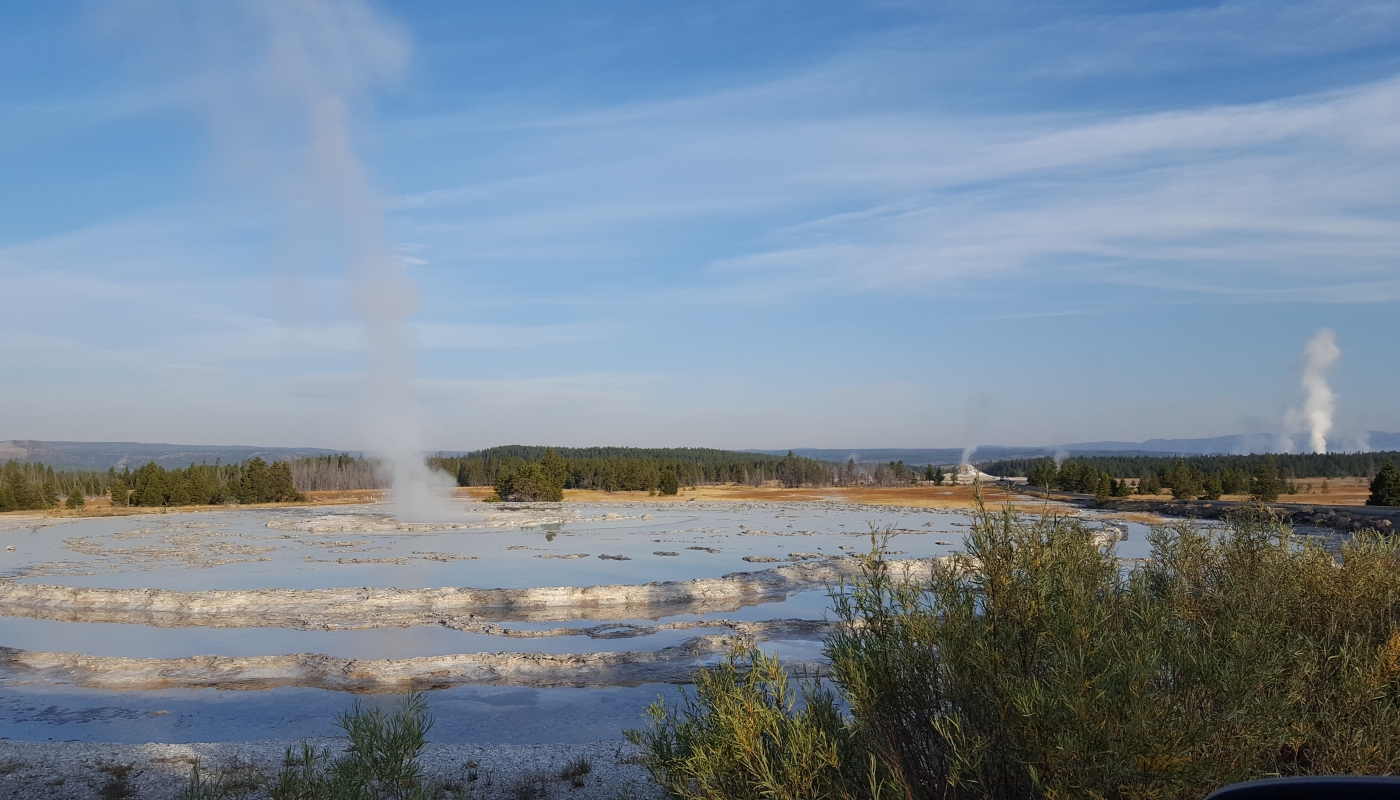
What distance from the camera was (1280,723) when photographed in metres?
5.11

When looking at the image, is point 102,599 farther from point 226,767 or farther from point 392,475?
point 392,475

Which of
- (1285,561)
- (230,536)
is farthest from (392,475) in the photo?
(1285,561)

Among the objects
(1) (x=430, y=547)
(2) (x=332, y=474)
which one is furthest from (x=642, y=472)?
(1) (x=430, y=547)

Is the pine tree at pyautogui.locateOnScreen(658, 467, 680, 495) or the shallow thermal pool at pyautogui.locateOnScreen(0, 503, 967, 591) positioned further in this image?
the pine tree at pyautogui.locateOnScreen(658, 467, 680, 495)

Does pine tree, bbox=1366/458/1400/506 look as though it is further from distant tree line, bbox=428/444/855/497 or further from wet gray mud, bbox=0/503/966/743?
distant tree line, bbox=428/444/855/497

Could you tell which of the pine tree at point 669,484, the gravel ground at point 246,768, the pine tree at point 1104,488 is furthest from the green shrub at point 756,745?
the pine tree at point 669,484

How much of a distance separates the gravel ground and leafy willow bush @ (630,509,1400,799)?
13.3ft

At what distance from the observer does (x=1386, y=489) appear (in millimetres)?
47969

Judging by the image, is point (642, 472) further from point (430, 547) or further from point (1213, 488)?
point (430, 547)

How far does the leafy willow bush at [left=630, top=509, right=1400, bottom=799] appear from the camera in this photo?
14.8ft

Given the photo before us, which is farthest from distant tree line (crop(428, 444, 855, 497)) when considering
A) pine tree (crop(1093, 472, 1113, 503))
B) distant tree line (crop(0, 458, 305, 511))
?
pine tree (crop(1093, 472, 1113, 503))

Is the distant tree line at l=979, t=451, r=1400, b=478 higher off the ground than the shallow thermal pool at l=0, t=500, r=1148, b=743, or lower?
higher

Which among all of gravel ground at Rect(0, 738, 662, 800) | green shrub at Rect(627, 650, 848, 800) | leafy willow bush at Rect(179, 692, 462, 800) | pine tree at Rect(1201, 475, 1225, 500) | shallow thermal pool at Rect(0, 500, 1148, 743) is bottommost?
shallow thermal pool at Rect(0, 500, 1148, 743)

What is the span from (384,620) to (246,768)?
11734 millimetres
